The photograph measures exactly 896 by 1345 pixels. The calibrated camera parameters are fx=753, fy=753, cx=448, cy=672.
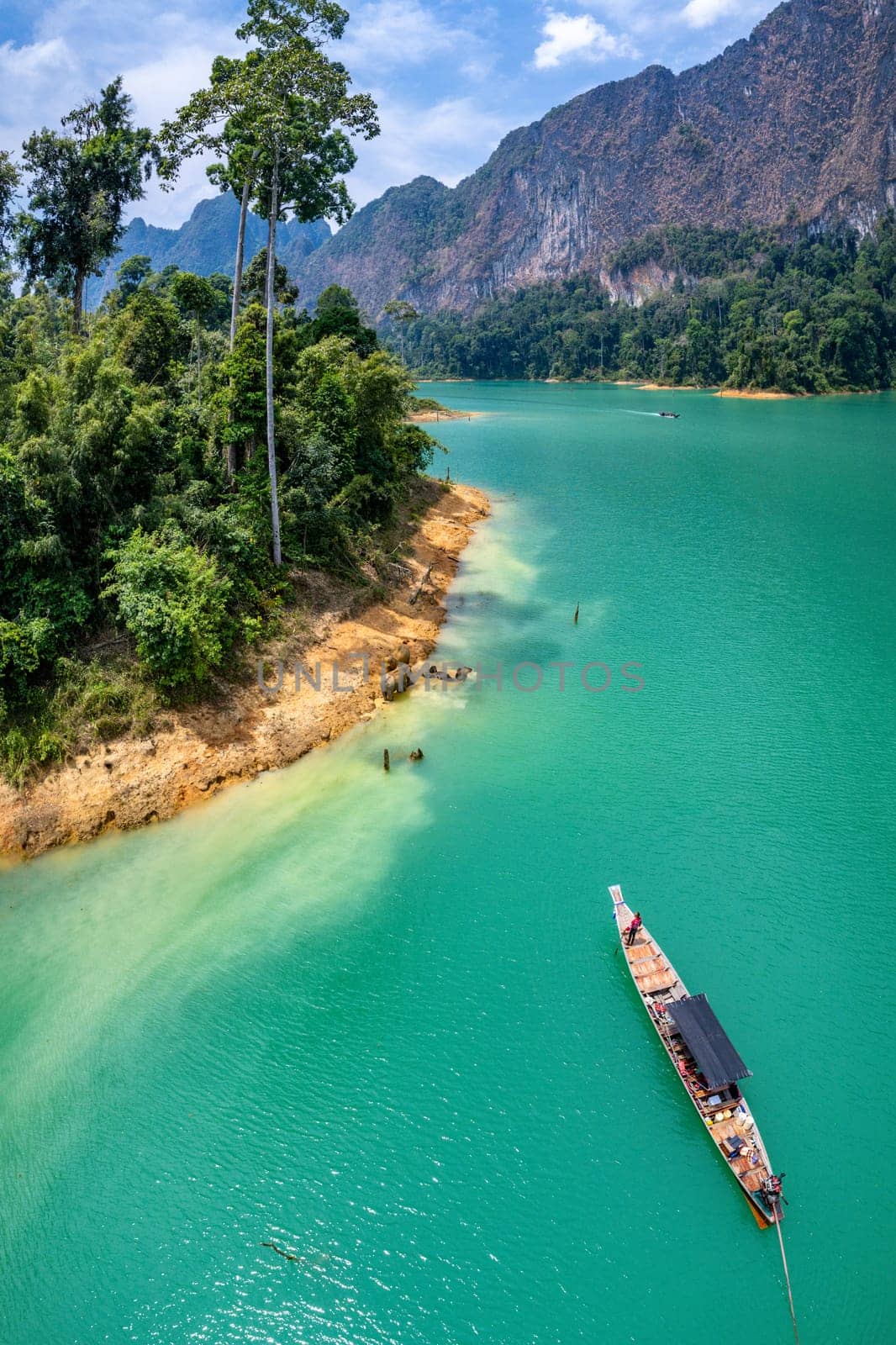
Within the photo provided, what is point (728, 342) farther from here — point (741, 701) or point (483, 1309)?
point (483, 1309)

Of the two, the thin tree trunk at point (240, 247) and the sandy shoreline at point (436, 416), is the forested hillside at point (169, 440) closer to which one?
the thin tree trunk at point (240, 247)

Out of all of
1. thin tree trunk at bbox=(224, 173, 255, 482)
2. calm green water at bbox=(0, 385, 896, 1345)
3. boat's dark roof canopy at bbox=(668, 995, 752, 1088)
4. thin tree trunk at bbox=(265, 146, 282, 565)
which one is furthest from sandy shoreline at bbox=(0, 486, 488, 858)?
boat's dark roof canopy at bbox=(668, 995, 752, 1088)

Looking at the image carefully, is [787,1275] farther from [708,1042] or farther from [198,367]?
[198,367]

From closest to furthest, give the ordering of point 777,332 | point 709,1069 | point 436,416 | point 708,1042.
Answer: point 709,1069
point 708,1042
point 436,416
point 777,332

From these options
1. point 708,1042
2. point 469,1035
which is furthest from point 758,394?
point 469,1035

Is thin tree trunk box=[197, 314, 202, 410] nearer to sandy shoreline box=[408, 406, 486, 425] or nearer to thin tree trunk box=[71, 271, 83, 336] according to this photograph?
thin tree trunk box=[71, 271, 83, 336]

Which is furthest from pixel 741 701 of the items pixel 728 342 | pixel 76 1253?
pixel 728 342
